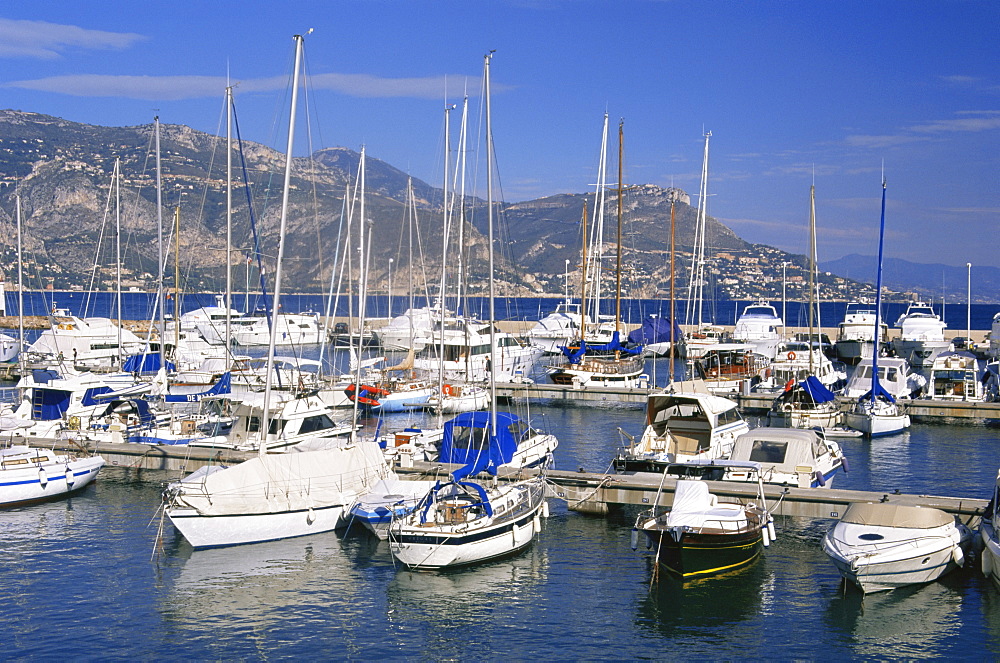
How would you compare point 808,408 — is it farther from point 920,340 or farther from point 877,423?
point 920,340

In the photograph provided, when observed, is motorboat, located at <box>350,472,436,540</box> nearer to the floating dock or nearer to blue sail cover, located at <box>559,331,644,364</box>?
the floating dock

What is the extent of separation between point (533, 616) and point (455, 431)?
995 centimetres

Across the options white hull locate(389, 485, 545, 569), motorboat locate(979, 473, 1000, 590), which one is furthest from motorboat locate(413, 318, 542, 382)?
motorboat locate(979, 473, 1000, 590)

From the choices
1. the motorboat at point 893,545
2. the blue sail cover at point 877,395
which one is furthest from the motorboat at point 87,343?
the motorboat at point 893,545

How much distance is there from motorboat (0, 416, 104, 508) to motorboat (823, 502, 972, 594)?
2147 centimetres

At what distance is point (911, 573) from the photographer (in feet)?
66.8

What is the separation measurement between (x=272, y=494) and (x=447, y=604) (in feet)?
20.4

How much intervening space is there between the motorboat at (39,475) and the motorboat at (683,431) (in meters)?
16.2

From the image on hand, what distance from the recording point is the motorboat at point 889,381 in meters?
48.5

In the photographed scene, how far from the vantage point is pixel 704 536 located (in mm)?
21172

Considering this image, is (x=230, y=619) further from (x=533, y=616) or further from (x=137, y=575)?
(x=533, y=616)

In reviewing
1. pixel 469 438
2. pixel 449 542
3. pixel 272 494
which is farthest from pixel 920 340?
pixel 272 494

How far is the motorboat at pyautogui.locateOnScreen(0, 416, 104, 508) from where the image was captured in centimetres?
2777

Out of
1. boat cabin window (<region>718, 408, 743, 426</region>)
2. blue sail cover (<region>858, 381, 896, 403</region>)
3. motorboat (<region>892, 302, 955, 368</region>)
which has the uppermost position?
motorboat (<region>892, 302, 955, 368</region>)
